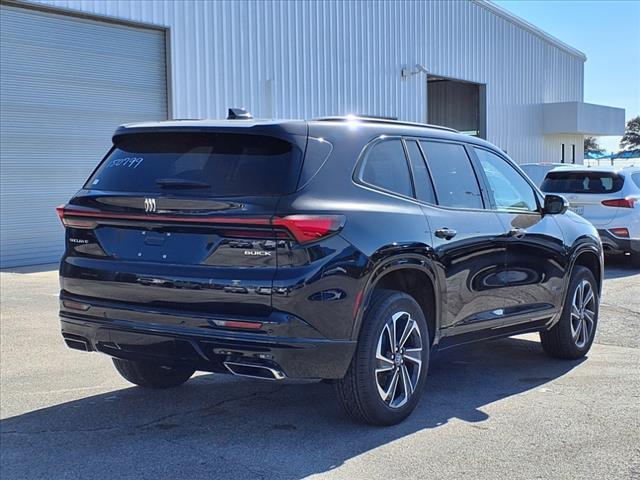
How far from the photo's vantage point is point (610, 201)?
1283 centimetres

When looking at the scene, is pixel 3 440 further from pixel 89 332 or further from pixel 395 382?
pixel 395 382

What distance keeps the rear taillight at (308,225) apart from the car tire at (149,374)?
6.15 ft

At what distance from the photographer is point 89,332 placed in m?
4.71

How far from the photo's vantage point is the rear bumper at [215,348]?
Result: 4.23 m

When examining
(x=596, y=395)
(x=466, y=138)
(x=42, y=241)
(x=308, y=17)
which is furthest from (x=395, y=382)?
(x=308, y=17)

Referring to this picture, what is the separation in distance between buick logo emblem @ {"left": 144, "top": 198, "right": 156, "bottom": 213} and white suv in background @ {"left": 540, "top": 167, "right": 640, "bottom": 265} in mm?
9941

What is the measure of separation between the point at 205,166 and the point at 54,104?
36.3 feet

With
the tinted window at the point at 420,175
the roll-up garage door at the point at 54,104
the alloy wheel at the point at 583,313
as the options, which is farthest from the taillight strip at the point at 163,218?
the roll-up garage door at the point at 54,104

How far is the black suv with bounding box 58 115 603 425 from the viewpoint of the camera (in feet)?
13.9

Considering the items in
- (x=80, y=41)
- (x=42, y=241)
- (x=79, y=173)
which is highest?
(x=80, y=41)

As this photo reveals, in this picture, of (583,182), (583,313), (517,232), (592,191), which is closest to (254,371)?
(517,232)

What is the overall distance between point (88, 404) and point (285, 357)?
201 cm

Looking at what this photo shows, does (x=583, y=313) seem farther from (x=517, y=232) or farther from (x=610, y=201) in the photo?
(x=610, y=201)

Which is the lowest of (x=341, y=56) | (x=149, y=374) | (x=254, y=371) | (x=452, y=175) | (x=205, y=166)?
→ (x=149, y=374)
